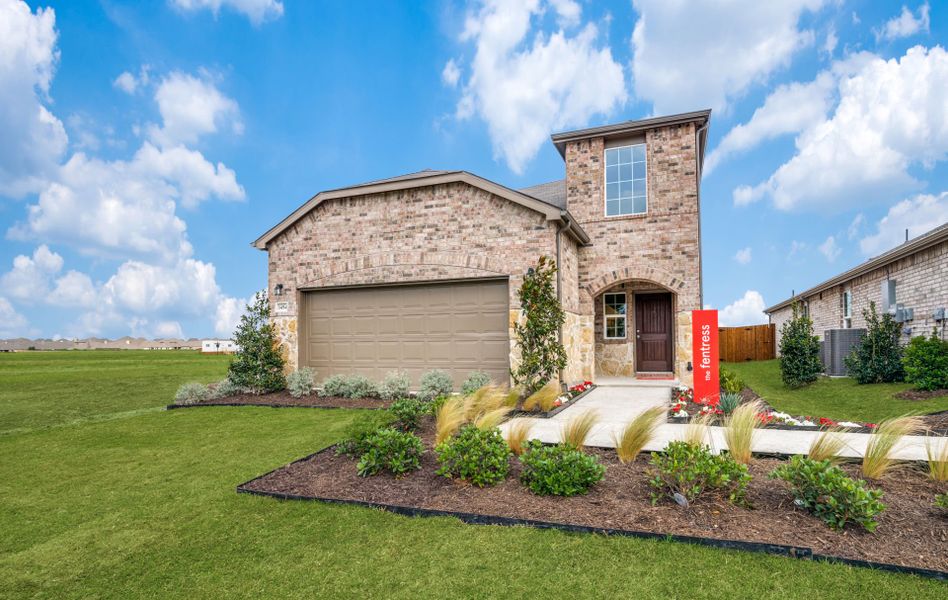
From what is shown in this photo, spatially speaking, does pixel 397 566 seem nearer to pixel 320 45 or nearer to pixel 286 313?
pixel 286 313

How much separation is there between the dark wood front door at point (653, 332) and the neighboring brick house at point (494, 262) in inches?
1.1

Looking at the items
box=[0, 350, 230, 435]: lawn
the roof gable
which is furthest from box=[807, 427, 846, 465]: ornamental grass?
box=[0, 350, 230, 435]: lawn

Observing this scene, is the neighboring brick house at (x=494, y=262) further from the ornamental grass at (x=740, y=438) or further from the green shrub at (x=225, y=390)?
the ornamental grass at (x=740, y=438)

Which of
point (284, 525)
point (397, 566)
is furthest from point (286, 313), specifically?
point (397, 566)

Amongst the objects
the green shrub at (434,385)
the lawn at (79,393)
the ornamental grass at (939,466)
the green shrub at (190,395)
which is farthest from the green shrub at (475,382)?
the lawn at (79,393)

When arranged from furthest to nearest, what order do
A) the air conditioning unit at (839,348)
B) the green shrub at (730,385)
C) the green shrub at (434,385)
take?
the air conditioning unit at (839,348) < the green shrub at (730,385) < the green shrub at (434,385)

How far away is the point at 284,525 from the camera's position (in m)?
4.00

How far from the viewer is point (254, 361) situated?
11.6 m

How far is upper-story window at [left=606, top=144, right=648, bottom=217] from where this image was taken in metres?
12.7

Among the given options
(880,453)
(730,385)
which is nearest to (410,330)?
(730,385)

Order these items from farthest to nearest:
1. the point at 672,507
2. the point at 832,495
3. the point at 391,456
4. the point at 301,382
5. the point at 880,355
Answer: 1. the point at 880,355
2. the point at 301,382
3. the point at 391,456
4. the point at 672,507
5. the point at 832,495

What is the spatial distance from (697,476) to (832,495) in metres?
0.89

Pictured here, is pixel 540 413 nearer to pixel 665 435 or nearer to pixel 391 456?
pixel 665 435

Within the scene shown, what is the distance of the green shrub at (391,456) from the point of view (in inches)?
195
